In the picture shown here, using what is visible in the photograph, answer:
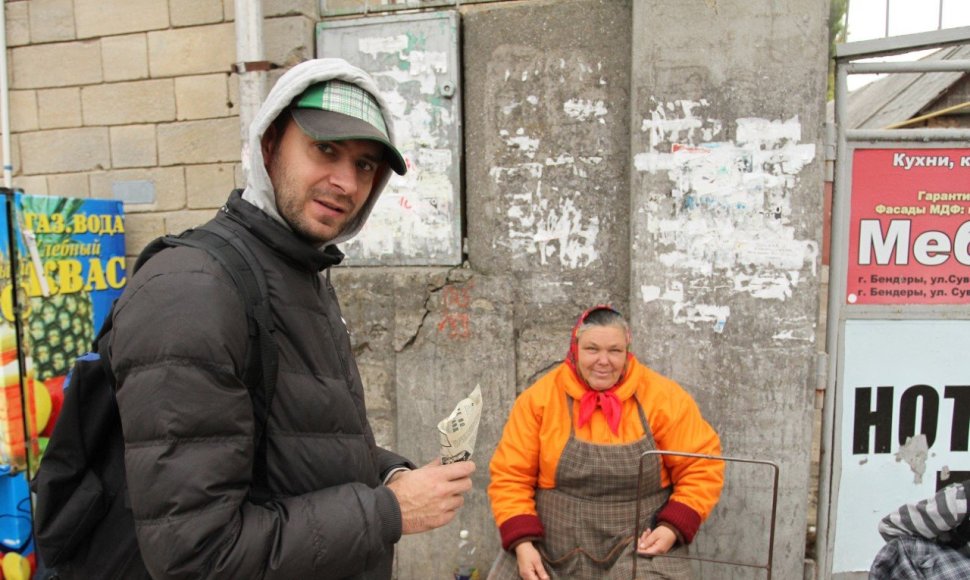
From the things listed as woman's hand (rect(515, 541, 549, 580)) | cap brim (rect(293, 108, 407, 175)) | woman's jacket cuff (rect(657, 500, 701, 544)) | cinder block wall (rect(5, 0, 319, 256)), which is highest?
cinder block wall (rect(5, 0, 319, 256))

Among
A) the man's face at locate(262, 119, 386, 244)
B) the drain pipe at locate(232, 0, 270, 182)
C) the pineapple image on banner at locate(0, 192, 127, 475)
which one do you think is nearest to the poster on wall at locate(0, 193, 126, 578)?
the pineapple image on banner at locate(0, 192, 127, 475)

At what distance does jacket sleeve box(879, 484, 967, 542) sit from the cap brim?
1844 mm

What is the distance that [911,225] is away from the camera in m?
2.93

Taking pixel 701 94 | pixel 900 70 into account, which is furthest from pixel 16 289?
pixel 900 70

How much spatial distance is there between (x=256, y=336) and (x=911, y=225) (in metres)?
2.89

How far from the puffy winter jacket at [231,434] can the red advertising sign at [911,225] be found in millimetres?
2587

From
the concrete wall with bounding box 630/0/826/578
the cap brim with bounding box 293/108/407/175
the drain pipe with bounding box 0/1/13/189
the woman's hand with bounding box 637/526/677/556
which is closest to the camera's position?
the cap brim with bounding box 293/108/407/175

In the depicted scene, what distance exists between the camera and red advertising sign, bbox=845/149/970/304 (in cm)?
290

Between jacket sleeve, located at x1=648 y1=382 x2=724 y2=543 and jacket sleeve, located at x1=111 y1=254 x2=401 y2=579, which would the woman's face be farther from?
jacket sleeve, located at x1=111 y1=254 x2=401 y2=579

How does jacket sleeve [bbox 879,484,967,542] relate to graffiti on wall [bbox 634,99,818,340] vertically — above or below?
below

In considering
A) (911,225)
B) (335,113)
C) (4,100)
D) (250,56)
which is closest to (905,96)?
(911,225)

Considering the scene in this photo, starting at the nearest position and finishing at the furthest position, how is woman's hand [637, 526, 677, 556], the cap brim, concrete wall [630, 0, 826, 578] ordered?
1. the cap brim
2. woman's hand [637, 526, 677, 556]
3. concrete wall [630, 0, 826, 578]

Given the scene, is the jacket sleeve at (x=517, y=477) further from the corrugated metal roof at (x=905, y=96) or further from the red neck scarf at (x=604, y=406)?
the corrugated metal roof at (x=905, y=96)

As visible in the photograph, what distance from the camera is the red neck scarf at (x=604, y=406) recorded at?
2637mm
